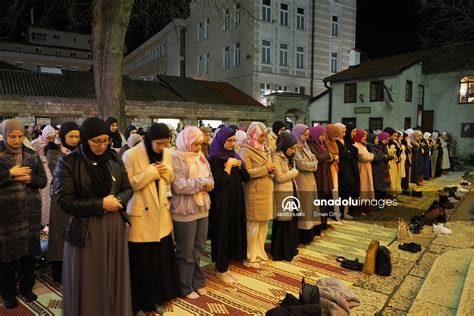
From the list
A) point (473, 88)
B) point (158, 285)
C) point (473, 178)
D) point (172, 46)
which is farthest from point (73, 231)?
point (172, 46)

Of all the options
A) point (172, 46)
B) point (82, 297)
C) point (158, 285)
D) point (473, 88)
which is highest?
point (172, 46)

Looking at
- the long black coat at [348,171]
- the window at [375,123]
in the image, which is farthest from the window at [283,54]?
the long black coat at [348,171]

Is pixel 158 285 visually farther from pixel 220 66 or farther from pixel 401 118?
pixel 220 66

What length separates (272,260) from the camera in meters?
4.97

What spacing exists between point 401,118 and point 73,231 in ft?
70.1

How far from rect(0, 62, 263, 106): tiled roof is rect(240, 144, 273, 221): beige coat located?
15.8 m

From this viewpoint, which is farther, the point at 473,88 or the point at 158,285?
the point at 473,88

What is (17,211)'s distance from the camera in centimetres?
351

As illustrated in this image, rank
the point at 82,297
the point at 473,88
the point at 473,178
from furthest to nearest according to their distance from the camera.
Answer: the point at 473,88 → the point at 473,178 → the point at 82,297

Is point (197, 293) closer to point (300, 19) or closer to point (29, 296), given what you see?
point (29, 296)

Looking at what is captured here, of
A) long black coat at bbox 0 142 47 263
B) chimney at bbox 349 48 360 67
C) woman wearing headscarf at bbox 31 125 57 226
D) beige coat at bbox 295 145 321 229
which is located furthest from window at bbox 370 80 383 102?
long black coat at bbox 0 142 47 263

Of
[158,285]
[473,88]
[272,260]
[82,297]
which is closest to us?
[82,297]

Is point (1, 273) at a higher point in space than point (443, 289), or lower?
higher

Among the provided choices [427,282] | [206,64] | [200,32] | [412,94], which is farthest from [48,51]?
[427,282]
